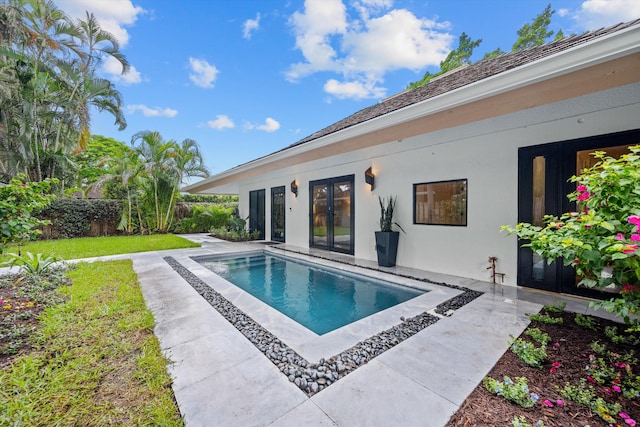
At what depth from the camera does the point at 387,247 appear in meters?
6.70

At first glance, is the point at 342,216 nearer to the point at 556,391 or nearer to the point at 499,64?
the point at 499,64

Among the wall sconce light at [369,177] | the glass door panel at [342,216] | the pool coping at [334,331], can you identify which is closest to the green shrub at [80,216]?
the pool coping at [334,331]

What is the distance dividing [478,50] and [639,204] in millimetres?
29953

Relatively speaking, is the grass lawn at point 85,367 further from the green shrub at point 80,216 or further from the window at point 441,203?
the green shrub at point 80,216

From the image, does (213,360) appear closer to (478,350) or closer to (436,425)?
(436,425)

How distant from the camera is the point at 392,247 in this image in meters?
6.75

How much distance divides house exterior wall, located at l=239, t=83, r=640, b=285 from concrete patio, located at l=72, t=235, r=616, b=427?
1.88m

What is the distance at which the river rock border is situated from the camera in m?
2.32

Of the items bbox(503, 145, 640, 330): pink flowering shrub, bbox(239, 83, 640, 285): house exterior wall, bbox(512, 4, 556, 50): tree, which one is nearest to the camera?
bbox(503, 145, 640, 330): pink flowering shrub

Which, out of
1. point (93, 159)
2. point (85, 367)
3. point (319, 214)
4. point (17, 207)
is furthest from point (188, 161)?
point (93, 159)

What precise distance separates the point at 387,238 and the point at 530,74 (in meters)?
4.47

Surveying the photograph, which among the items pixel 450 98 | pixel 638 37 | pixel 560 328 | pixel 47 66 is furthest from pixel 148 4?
pixel 560 328

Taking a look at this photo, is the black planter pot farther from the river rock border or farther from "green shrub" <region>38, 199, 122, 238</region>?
"green shrub" <region>38, 199, 122, 238</region>

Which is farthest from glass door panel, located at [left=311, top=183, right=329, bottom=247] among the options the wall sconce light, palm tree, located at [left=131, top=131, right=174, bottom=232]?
palm tree, located at [left=131, top=131, right=174, bottom=232]
